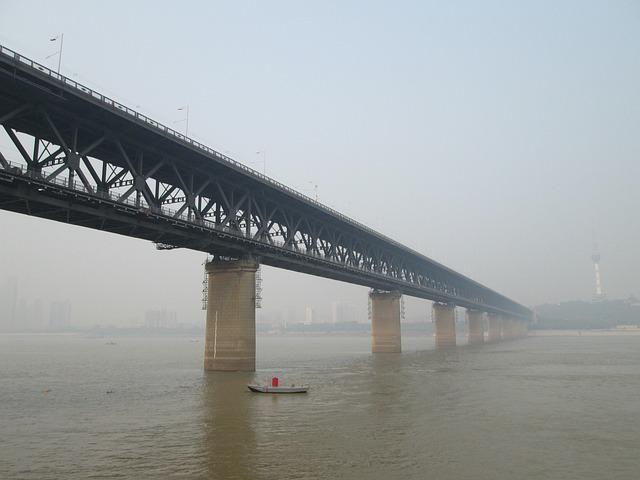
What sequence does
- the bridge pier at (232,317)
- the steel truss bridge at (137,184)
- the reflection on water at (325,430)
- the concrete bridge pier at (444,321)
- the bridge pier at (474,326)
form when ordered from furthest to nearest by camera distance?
the bridge pier at (474,326)
the concrete bridge pier at (444,321)
the bridge pier at (232,317)
the steel truss bridge at (137,184)
the reflection on water at (325,430)

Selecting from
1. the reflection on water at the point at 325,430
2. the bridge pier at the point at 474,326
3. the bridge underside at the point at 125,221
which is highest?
the bridge underside at the point at 125,221

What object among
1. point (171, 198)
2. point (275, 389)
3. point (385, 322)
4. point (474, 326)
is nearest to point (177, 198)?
point (171, 198)

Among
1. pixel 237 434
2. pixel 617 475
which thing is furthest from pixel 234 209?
pixel 617 475

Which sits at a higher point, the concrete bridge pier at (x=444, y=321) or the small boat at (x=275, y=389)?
the concrete bridge pier at (x=444, y=321)

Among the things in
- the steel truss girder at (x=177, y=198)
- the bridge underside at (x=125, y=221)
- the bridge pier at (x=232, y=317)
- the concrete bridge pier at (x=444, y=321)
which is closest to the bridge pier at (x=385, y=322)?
the steel truss girder at (x=177, y=198)

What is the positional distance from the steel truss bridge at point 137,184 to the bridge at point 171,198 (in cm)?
10

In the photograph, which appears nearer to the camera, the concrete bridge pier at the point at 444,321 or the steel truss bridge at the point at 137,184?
the steel truss bridge at the point at 137,184

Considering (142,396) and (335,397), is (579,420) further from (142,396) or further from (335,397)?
(142,396)

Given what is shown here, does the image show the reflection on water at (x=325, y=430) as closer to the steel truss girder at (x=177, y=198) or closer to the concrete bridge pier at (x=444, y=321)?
the steel truss girder at (x=177, y=198)

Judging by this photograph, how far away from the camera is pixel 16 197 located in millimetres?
36938

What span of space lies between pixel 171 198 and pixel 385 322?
62.8 m

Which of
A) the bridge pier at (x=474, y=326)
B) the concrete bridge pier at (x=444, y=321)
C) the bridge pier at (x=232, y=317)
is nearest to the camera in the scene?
the bridge pier at (x=232, y=317)

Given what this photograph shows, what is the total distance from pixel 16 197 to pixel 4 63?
29.0 feet

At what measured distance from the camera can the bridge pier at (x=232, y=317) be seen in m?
57.1
